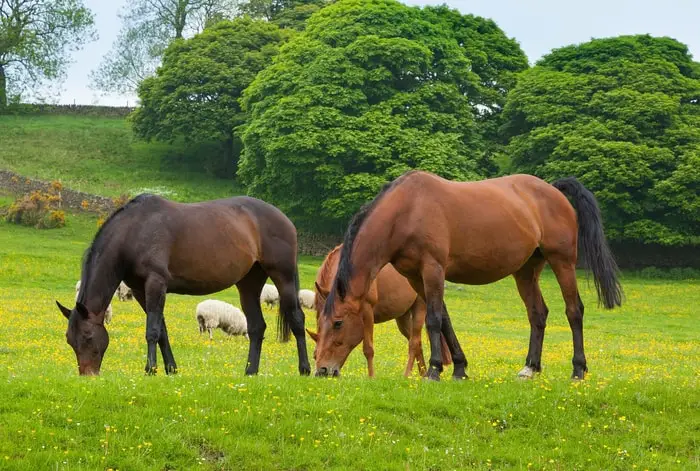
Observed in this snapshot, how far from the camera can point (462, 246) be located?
13195 millimetres

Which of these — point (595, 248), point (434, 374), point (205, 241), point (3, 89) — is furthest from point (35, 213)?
point (434, 374)

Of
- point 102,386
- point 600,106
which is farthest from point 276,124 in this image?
point 102,386

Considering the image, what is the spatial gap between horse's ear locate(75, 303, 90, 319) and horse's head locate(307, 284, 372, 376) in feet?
11.2

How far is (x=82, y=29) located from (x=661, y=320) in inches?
2545

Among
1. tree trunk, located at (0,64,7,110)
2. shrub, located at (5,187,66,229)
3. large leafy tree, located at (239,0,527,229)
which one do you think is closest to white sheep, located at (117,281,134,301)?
large leafy tree, located at (239,0,527,229)

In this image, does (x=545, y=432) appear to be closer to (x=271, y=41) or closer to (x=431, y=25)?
(x=431, y=25)

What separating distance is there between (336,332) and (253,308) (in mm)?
2774

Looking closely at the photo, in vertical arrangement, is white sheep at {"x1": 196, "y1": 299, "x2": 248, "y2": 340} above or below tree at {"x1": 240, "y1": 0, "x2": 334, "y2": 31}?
below

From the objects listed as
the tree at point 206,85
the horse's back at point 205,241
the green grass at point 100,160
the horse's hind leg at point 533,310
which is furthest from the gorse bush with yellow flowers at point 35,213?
the horse's hind leg at point 533,310

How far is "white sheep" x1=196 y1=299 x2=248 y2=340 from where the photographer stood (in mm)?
24688

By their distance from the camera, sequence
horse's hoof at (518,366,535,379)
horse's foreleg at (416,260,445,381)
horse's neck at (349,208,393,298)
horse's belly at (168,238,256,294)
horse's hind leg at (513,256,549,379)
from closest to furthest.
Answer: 1. horse's foreleg at (416,260,445,381)
2. horse's neck at (349,208,393,298)
3. horse's belly at (168,238,256,294)
4. horse's hoof at (518,366,535,379)
5. horse's hind leg at (513,256,549,379)

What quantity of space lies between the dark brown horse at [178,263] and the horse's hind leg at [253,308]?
0.02 m

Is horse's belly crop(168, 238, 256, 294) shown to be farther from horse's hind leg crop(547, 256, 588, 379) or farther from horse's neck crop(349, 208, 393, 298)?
horse's hind leg crop(547, 256, 588, 379)

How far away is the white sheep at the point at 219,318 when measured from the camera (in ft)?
81.0
